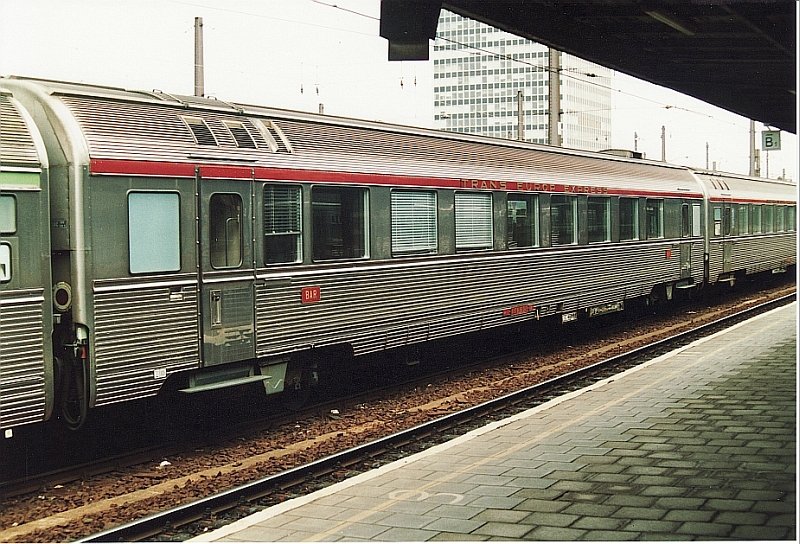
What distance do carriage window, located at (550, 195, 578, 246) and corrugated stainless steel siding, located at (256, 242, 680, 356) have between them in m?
0.24

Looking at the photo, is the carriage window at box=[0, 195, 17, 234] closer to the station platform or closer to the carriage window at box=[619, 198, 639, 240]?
the station platform

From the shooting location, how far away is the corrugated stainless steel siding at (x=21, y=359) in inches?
303

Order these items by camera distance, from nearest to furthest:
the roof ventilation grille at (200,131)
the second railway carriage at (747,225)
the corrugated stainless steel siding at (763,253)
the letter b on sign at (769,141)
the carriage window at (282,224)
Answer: the roof ventilation grille at (200,131) < the carriage window at (282,224) < the letter b on sign at (769,141) < the second railway carriage at (747,225) < the corrugated stainless steel siding at (763,253)

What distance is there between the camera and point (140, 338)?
873 cm

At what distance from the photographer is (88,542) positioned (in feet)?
21.0

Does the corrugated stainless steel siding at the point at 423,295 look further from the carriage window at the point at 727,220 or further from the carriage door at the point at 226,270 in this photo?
the carriage window at the point at 727,220

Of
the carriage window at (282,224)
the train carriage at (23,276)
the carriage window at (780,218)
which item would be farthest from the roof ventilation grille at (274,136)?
the carriage window at (780,218)

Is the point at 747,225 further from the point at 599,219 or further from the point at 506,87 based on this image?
the point at 506,87

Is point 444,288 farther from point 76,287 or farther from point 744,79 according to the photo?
point 76,287

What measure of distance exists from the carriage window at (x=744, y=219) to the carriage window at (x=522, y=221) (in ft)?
41.2

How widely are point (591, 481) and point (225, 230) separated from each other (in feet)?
14.7

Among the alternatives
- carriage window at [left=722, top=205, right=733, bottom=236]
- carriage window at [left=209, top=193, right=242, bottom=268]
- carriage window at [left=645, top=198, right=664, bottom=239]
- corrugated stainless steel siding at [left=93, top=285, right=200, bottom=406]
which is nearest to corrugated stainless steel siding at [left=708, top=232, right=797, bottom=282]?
carriage window at [left=722, top=205, right=733, bottom=236]

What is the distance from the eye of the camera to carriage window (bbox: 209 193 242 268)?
9.52 meters

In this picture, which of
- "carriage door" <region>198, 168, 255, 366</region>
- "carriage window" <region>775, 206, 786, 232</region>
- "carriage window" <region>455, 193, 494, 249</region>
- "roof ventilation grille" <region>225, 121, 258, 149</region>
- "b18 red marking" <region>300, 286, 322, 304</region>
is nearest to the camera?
"carriage door" <region>198, 168, 255, 366</region>
